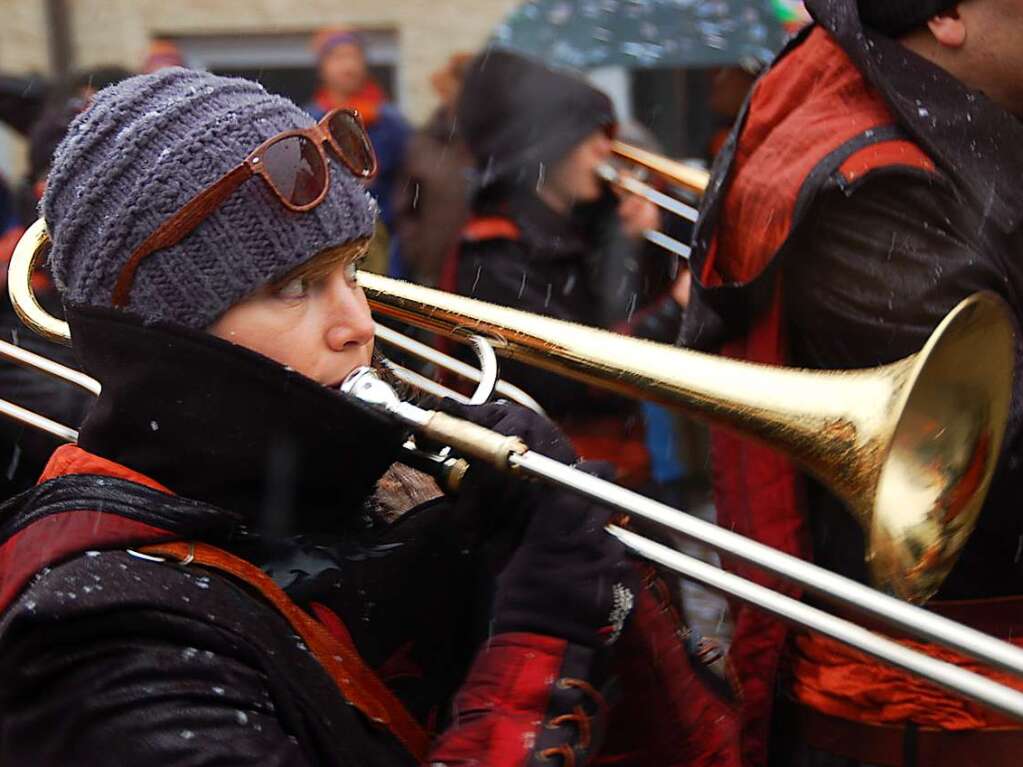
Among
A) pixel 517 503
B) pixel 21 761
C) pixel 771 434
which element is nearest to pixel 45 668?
pixel 21 761

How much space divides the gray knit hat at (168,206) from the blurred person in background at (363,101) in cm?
375

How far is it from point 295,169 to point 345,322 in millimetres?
171

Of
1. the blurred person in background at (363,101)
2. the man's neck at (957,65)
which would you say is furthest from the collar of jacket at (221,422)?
the blurred person in background at (363,101)

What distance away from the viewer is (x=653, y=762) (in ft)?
5.48

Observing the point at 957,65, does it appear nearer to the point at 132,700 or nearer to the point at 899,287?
the point at 899,287

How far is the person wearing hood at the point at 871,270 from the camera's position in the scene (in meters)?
1.93

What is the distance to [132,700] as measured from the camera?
132 centimetres

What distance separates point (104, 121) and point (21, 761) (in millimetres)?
648

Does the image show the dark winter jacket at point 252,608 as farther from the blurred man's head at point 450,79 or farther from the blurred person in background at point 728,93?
the blurred man's head at point 450,79

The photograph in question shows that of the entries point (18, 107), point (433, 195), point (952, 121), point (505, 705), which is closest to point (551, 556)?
point (505, 705)

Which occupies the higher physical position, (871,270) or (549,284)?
(871,270)

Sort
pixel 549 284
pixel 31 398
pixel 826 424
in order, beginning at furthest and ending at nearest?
pixel 549 284
pixel 31 398
pixel 826 424

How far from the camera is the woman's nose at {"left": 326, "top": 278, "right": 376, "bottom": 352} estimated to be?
154 cm

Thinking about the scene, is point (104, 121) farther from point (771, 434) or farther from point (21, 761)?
point (771, 434)
